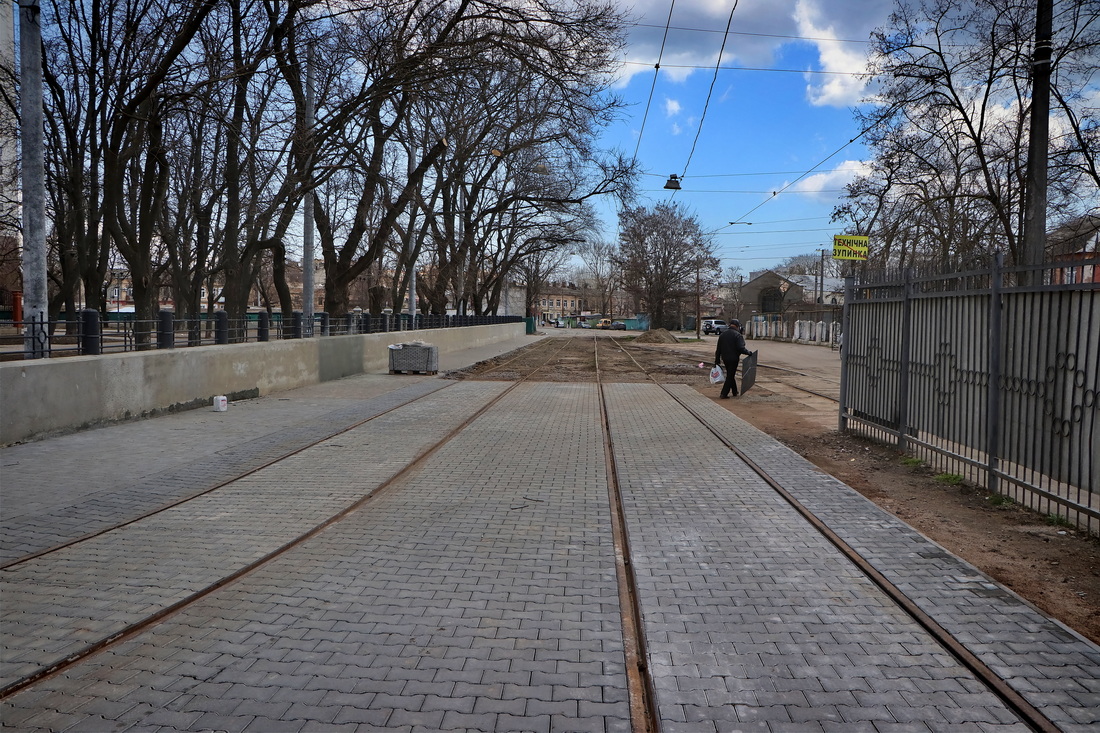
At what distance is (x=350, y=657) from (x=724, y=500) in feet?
13.9

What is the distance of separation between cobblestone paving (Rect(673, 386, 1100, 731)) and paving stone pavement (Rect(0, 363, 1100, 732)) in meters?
0.02

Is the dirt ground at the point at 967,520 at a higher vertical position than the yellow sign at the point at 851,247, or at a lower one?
lower

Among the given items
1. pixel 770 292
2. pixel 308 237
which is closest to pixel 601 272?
pixel 770 292

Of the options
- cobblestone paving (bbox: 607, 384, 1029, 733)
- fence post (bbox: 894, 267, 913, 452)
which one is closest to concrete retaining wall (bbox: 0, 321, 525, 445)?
→ cobblestone paving (bbox: 607, 384, 1029, 733)

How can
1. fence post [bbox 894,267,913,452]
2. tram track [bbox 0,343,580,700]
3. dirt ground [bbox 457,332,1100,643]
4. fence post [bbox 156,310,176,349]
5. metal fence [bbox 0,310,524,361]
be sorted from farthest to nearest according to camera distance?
1. fence post [bbox 156,310,176,349]
2. metal fence [bbox 0,310,524,361]
3. fence post [bbox 894,267,913,452]
4. dirt ground [bbox 457,332,1100,643]
5. tram track [bbox 0,343,580,700]

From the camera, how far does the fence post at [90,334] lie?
10797mm

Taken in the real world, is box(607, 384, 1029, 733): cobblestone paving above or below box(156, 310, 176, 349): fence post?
below

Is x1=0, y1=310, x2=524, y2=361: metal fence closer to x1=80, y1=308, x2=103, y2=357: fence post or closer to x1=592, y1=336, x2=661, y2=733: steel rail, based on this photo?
x1=80, y1=308, x2=103, y2=357: fence post

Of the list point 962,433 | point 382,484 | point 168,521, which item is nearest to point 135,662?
point 168,521

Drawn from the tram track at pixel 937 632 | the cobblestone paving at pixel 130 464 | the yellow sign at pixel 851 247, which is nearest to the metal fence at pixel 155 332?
the cobblestone paving at pixel 130 464

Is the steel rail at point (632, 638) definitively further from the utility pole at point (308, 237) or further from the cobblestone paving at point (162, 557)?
the utility pole at point (308, 237)

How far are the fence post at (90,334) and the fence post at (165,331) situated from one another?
1785 millimetres

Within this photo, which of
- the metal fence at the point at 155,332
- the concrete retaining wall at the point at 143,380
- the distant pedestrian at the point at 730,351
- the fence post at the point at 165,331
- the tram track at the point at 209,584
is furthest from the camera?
the distant pedestrian at the point at 730,351

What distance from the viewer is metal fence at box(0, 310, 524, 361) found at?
10.2m
